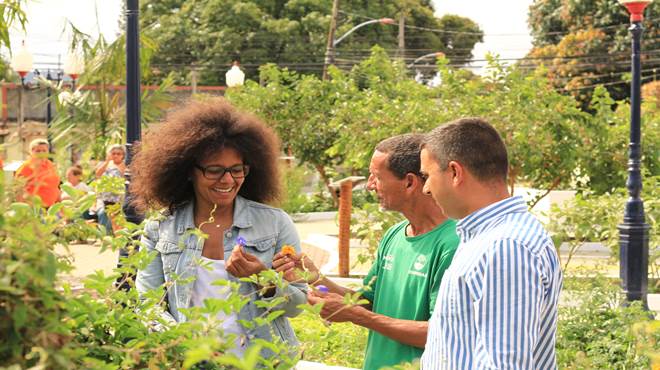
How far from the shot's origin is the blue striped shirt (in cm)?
235

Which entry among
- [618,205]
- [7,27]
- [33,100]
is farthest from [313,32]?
[7,27]

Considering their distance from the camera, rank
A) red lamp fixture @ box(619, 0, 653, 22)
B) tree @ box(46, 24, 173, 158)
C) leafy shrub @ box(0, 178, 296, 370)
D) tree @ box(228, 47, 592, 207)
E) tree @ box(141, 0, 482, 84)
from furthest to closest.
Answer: tree @ box(141, 0, 482, 84), tree @ box(46, 24, 173, 158), tree @ box(228, 47, 592, 207), red lamp fixture @ box(619, 0, 653, 22), leafy shrub @ box(0, 178, 296, 370)

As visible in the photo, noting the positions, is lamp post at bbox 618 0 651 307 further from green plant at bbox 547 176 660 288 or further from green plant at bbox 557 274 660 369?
green plant at bbox 557 274 660 369

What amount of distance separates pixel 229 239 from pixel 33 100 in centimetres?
4215

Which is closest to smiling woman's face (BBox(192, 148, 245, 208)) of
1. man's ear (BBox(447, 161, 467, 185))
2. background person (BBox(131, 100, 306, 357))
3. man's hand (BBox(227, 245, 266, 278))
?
background person (BBox(131, 100, 306, 357))

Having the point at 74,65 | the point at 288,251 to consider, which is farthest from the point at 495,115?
the point at 288,251

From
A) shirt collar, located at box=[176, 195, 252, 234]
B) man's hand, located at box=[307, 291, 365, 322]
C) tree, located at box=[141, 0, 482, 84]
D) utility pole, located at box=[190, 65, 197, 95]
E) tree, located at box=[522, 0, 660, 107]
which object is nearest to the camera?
man's hand, located at box=[307, 291, 365, 322]

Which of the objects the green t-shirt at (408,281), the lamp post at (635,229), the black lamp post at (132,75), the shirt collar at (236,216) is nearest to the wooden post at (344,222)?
the lamp post at (635,229)

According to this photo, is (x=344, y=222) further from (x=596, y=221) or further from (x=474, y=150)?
(x=474, y=150)

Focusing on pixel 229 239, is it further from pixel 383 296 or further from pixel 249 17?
pixel 249 17

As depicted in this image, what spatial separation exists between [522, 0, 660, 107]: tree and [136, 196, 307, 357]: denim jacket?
120ft

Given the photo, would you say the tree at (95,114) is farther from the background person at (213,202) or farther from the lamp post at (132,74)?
the background person at (213,202)

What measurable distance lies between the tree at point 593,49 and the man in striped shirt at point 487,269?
1471 inches

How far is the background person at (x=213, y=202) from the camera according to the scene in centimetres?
348
